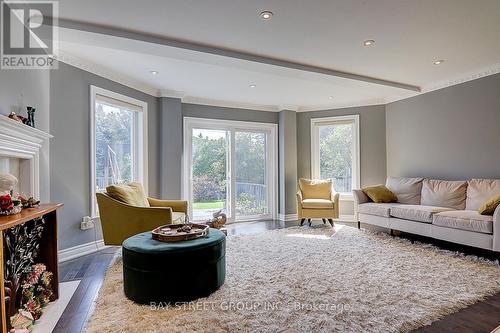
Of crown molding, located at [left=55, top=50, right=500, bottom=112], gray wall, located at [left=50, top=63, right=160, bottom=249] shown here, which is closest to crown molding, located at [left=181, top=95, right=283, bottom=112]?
crown molding, located at [left=55, top=50, right=500, bottom=112]

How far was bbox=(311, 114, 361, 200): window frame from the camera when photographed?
580 cm

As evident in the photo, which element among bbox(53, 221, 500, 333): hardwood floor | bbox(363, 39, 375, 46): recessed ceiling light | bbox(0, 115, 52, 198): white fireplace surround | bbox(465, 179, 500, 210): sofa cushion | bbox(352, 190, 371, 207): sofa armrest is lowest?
bbox(53, 221, 500, 333): hardwood floor

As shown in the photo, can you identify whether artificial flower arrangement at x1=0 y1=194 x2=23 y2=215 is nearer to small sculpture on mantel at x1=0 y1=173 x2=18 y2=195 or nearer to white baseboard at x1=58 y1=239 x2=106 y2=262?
small sculpture on mantel at x1=0 y1=173 x2=18 y2=195

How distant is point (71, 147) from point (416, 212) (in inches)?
181

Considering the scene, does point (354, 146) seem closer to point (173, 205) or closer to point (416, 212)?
point (416, 212)

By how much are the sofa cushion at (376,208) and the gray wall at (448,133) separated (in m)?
1.03

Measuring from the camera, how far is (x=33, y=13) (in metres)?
2.40

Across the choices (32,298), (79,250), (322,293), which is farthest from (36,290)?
(322,293)

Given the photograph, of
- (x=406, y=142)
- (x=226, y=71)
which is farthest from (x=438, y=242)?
(x=226, y=71)

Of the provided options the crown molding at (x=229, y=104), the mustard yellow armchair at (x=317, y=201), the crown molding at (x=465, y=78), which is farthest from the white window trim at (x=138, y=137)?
the crown molding at (x=465, y=78)

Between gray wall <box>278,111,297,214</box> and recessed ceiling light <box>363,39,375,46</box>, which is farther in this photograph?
gray wall <box>278,111,297,214</box>

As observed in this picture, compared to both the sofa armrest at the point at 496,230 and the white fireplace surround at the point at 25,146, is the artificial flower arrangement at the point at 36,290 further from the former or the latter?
the sofa armrest at the point at 496,230

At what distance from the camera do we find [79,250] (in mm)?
3559

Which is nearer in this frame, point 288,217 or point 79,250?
point 79,250
